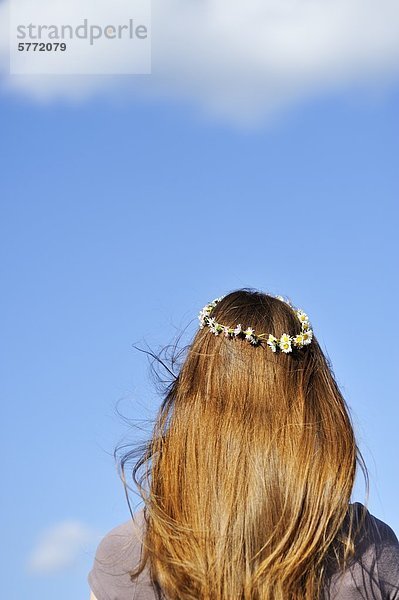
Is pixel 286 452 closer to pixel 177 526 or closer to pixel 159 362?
pixel 177 526

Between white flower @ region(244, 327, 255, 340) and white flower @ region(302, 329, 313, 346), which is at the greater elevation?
white flower @ region(302, 329, 313, 346)

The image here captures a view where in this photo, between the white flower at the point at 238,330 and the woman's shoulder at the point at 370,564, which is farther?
the white flower at the point at 238,330

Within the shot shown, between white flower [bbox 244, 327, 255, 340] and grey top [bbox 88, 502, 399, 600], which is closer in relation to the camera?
grey top [bbox 88, 502, 399, 600]

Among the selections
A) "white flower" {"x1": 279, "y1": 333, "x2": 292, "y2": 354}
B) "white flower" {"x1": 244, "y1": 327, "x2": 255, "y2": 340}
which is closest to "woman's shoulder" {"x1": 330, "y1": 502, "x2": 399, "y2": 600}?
"white flower" {"x1": 279, "y1": 333, "x2": 292, "y2": 354}

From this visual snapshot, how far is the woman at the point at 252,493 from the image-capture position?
4199 millimetres

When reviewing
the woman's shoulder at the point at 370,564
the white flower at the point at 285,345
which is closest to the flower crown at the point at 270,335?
the white flower at the point at 285,345

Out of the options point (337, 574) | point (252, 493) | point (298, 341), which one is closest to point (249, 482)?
point (252, 493)

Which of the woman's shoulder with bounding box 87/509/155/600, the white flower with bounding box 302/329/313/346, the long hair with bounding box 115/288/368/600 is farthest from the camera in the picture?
the white flower with bounding box 302/329/313/346

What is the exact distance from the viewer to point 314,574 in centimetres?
425

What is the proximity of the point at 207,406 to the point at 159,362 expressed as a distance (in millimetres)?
534

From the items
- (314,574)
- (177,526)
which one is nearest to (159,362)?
(177,526)

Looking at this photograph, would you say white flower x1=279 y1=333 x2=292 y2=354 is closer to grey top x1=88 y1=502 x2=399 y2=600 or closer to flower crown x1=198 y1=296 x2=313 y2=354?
flower crown x1=198 y1=296 x2=313 y2=354

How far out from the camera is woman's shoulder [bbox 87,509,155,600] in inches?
171

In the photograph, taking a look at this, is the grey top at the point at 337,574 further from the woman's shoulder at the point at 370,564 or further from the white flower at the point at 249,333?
the white flower at the point at 249,333
